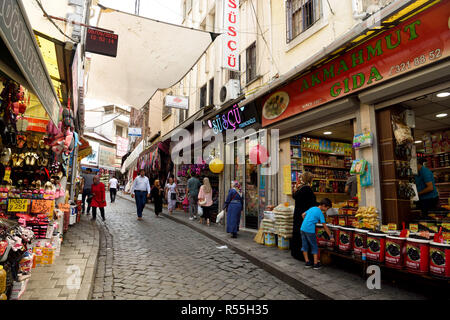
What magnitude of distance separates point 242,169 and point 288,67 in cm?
413

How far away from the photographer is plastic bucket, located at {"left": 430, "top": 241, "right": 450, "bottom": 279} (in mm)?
3396

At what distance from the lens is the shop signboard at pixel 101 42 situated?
6316mm

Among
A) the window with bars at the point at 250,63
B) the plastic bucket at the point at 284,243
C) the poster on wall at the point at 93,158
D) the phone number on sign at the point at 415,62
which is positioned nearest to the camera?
the phone number on sign at the point at 415,62

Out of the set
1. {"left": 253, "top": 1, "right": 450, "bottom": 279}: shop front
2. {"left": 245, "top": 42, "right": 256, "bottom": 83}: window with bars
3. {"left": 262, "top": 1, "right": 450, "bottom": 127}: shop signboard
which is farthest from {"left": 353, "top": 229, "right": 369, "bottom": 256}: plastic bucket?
{"left": 245, "top": 42, "right": 256, "bottom": 83}: window with bars

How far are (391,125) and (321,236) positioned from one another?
8.87 feet

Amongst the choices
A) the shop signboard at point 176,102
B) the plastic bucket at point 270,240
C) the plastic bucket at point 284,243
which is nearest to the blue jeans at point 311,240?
the plastic bucket at point 284,243

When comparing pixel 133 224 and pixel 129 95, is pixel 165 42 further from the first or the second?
pixel 133 224

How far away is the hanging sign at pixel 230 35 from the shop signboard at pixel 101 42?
412cm

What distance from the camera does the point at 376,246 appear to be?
428 cm

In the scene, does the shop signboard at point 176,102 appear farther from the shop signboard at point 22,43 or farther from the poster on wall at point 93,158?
the poster on wall at point 93,158

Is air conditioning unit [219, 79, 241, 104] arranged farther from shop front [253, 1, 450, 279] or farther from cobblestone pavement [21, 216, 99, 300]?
cobblestone pavement [21, 216, 99, 300]

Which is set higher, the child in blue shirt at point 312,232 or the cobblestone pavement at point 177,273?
the child in blue shirt at point 312,232

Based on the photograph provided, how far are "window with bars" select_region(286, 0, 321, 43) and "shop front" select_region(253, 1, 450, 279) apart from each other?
5.51ft
